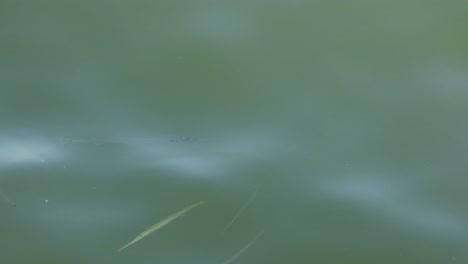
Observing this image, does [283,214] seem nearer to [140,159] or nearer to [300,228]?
[300,228]

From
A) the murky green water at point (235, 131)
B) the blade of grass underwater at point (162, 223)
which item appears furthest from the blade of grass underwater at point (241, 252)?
the blade of grass underwater at point (162, 223)

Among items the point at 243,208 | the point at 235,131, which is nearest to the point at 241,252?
the point at 243,208

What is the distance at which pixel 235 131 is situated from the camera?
196 centimetres

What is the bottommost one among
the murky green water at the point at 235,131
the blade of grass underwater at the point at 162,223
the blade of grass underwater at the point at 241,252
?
the blade of grass underwater at the point at 241,252

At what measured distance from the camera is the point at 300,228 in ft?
5.98

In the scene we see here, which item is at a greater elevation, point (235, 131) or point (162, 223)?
point (235, 131)

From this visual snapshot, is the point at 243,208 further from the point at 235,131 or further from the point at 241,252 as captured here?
the point at 235,131

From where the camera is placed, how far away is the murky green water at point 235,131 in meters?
1.80

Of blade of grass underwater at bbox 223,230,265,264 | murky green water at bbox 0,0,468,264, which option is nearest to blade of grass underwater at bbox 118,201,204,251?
murky green water at bbox 0,0,468,264

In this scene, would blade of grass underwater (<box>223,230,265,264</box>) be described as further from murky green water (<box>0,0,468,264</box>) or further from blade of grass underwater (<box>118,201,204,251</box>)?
blade of grass underwater (<box>118,201,204,251</box>)

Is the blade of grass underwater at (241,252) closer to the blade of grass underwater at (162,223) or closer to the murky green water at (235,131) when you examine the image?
the murky green water at (235,131)

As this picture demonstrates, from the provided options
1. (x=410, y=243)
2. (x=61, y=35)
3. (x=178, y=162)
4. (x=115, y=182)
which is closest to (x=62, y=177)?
(x=115, y=182)

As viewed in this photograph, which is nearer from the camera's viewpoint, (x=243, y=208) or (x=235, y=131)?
(x=243, y=208)

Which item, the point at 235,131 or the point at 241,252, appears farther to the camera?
the point at 235,131
